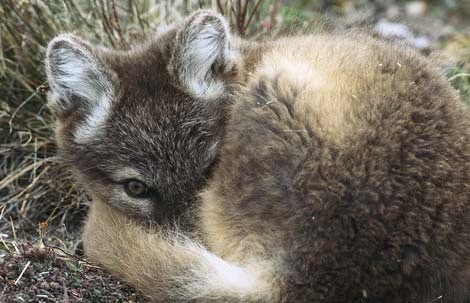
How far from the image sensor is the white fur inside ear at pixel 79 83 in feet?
12.8

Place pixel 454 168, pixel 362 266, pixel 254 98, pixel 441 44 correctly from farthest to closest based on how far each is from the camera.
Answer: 1. pixel 441 44
2. pixel 254 98
3. pixel 454 168
4. pixel 362 266

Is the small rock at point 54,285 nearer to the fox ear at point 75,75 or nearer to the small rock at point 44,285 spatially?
the small rock at point 44,285

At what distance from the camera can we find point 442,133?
3275 mm

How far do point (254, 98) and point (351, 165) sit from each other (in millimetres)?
602

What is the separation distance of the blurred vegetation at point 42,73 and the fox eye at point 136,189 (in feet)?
3.24

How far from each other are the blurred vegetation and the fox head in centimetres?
86

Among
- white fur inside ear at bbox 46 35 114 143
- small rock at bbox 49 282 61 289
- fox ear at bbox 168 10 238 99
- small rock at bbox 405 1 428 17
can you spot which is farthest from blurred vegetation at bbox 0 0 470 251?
small rock at bbox 405 1 428 17

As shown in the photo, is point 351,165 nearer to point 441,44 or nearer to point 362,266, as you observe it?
point 362,266

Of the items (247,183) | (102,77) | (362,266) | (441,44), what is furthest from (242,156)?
(441,44)

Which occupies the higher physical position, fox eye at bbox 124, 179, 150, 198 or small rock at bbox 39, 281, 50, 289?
fox eye at bbox 124, 179, 150, 198

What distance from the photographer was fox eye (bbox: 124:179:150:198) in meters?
3.83

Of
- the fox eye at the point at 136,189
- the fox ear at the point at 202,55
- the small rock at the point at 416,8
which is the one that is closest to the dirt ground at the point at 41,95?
the fox eye at the point at 136,189

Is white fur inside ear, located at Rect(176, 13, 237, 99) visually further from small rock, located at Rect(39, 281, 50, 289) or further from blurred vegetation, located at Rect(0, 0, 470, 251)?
small rock, located at Rect(39, 281, 50, 289)

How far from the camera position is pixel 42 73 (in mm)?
5262
